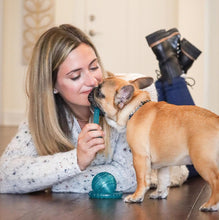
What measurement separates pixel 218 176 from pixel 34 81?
1091 millimetres

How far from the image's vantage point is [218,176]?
5.28 ft

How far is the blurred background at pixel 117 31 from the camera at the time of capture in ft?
18.4

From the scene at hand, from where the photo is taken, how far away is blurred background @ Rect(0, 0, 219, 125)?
5.60 metres

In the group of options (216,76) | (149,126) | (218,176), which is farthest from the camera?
(216,76)

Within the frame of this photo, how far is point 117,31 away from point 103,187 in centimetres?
432

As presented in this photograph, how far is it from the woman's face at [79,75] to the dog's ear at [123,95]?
257mm

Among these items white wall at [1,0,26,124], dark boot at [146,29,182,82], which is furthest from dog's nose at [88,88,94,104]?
white wall at [1,0,26,124]

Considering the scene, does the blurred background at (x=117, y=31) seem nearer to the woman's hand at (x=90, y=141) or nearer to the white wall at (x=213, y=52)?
the white wall at (x=213, y=52)

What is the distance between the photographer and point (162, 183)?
2.04 m

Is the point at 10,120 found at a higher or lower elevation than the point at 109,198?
lower

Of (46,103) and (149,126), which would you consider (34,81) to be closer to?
(46,103)

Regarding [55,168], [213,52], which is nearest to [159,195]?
[55,168]

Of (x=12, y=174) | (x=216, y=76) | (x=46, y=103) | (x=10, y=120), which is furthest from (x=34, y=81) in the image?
(x=10, y=120)

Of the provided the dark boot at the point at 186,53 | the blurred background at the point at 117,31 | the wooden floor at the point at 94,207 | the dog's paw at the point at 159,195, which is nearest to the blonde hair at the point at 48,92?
the wooden floor at the point at 94,207
